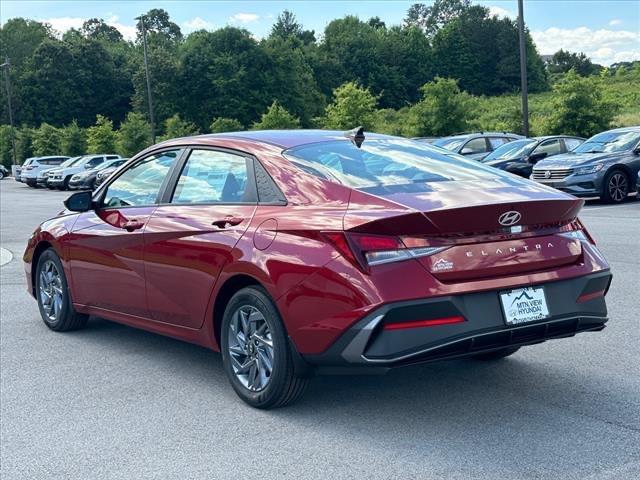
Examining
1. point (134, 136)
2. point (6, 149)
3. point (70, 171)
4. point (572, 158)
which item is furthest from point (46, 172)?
point (6, 149)

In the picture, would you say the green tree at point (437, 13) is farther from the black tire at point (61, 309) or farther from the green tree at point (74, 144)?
the black tire at point (61, 309)

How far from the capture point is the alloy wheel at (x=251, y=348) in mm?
4781

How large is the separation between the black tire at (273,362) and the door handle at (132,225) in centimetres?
123

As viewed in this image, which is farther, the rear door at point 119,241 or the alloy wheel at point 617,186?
the alloy wheel at point 617,186

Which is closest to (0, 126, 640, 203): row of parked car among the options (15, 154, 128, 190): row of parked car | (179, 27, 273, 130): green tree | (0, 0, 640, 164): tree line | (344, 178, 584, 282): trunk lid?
(344, 178, 584, 282): trunk lid

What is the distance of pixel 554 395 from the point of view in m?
4.90

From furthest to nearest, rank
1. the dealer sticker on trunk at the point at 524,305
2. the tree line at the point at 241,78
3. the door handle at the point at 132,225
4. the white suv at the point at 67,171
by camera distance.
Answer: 1. the tree line at the point at 241,78
2. the white suv at the point at 67,171
3. the door handle at the point at 132,225
4. the dealer sticker on trunk at the point at 524,305

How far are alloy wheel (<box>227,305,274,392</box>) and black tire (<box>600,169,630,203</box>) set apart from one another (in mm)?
14132

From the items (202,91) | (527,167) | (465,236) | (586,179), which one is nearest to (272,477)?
(465,236)

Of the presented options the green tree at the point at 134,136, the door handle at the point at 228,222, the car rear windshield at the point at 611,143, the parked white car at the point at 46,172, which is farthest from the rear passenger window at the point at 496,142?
the green tree at the point at 134,136

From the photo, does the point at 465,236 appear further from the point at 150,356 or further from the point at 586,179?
the point at 586,179

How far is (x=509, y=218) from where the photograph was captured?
14.3ft

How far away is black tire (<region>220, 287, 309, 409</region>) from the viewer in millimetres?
4594

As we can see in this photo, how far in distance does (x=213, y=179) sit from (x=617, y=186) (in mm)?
14075
